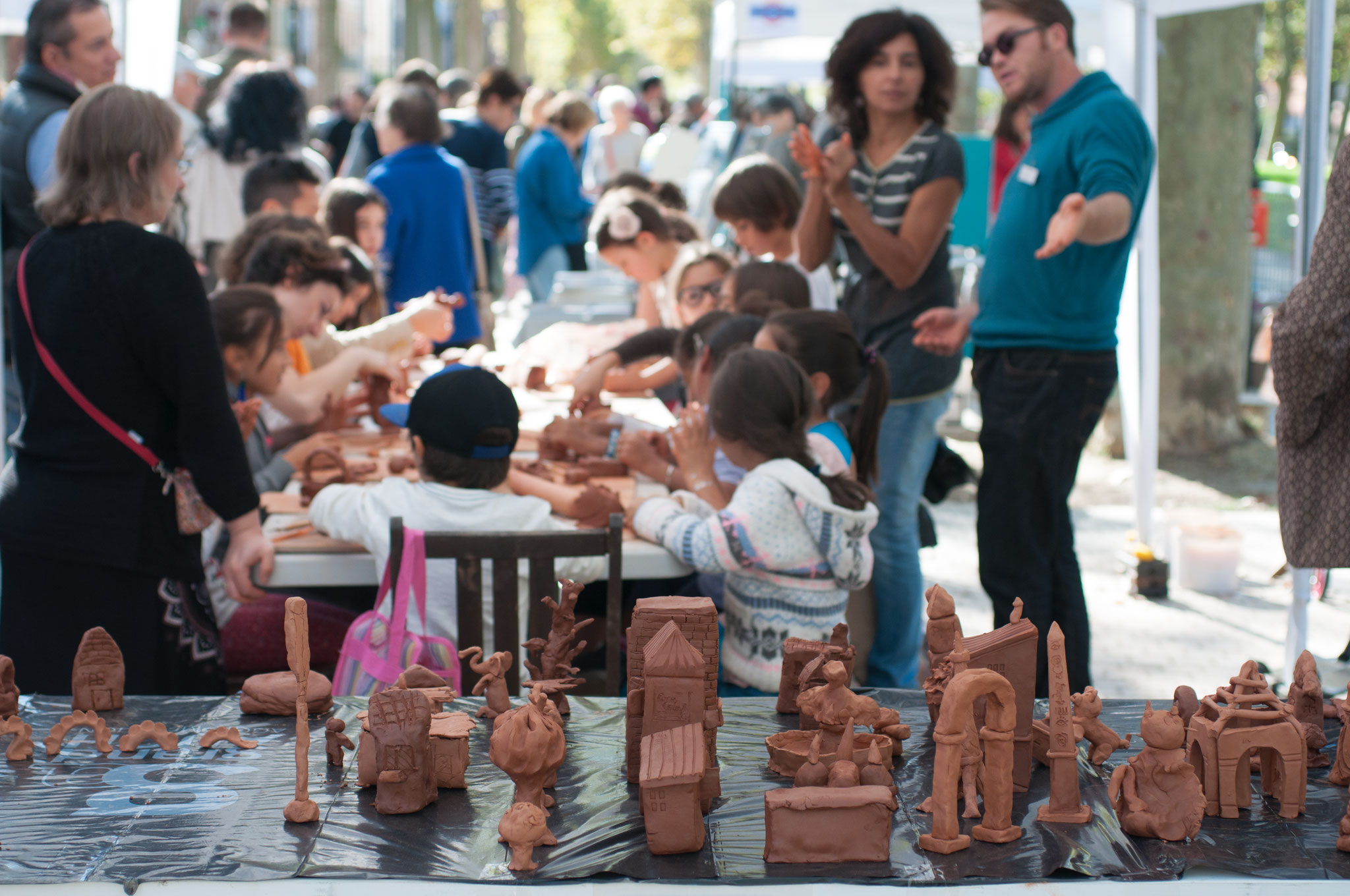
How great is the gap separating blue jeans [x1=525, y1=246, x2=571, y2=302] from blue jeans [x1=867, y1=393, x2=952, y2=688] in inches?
195

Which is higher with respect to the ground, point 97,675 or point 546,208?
point 546,208

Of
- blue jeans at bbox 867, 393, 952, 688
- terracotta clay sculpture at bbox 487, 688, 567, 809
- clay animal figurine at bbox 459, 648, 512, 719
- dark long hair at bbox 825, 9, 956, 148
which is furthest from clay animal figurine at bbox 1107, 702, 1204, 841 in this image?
dark long hair at bbox 825, 9, 956, 148

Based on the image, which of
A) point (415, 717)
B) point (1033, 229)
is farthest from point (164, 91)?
point (415, 717)

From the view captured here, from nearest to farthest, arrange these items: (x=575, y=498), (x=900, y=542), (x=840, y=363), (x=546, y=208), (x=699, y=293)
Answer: (x=575, y=498) → (x=840, y=363) → (x=900, y=542) → (x=699, y=293) → (x=546, y=208)

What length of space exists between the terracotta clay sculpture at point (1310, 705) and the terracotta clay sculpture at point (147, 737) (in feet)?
4.59

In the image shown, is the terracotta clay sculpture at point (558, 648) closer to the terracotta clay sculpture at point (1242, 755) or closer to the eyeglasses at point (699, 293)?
the terracotta clay sculpture at point (1242, 755)

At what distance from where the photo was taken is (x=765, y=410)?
242 centimetres

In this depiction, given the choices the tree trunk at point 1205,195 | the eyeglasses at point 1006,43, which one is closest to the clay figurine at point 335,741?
the eyeglasses at point 1006,43

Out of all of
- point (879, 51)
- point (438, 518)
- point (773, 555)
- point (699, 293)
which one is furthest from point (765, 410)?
point (699, 293)

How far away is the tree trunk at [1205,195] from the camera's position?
6.57m

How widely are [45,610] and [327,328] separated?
2.01m

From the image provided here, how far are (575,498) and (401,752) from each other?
4.62ft

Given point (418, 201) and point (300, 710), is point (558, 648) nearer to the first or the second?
point (300, 710)

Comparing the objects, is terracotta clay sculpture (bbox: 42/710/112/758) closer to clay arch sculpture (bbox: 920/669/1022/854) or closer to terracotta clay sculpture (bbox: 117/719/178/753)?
terracotta clay sculpture (bbox: 117/719/178/753)
